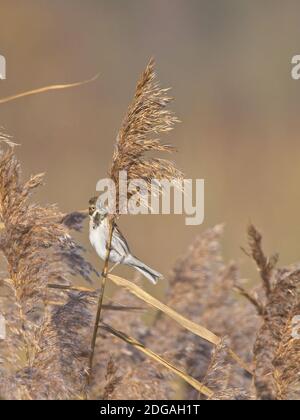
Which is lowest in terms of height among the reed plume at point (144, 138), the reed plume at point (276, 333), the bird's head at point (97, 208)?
the reed plume at point (276, 333)

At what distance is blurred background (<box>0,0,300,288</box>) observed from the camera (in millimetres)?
6496

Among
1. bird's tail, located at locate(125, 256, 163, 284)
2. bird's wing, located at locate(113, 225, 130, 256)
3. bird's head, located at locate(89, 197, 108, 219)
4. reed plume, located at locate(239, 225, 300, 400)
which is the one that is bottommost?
reed plume, located at locate(239, 225, 300, 400)

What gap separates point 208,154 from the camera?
7.38 metres

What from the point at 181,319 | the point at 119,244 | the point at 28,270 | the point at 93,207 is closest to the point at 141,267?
the point at 119,244

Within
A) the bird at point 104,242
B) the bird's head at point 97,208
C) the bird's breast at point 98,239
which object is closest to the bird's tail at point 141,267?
the bird at point 104,242

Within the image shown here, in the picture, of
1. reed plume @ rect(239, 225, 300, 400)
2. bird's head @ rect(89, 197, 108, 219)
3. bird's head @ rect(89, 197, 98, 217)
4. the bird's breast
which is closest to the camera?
reed plume @ rect(239, 225, 300, 400)

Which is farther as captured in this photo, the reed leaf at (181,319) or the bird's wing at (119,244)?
the bird's wing at (119,244)

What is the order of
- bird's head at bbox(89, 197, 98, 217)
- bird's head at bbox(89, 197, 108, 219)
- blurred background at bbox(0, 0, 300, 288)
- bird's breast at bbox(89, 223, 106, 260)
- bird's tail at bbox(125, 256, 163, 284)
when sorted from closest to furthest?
bird's head at bbox(89, 197, 108, 219) → bird's head at bbox(89, 197, 98, 217) → bird's breast at bbox(89, 223, 106, 260) → bird's tail at bbox(125, 256, 163, 284) → blurred background at bbox(0, 0, 300, 288)

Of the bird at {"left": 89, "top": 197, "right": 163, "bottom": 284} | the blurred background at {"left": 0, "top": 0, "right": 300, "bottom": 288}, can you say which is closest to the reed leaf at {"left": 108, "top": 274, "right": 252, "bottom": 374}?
the bird at {"left": 89, "top": 197, "right": 163, "bottom": 284}

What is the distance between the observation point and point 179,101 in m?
8.20

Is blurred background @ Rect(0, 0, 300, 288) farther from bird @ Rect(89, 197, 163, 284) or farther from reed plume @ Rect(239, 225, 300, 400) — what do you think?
reed plume @ Rect(239, 225, 300, 400)

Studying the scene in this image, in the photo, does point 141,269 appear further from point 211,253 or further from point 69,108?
point 69,108

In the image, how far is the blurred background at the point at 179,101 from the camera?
6.50 meters

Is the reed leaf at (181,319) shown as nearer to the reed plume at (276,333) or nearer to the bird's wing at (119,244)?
the reed plume at (276,333)
